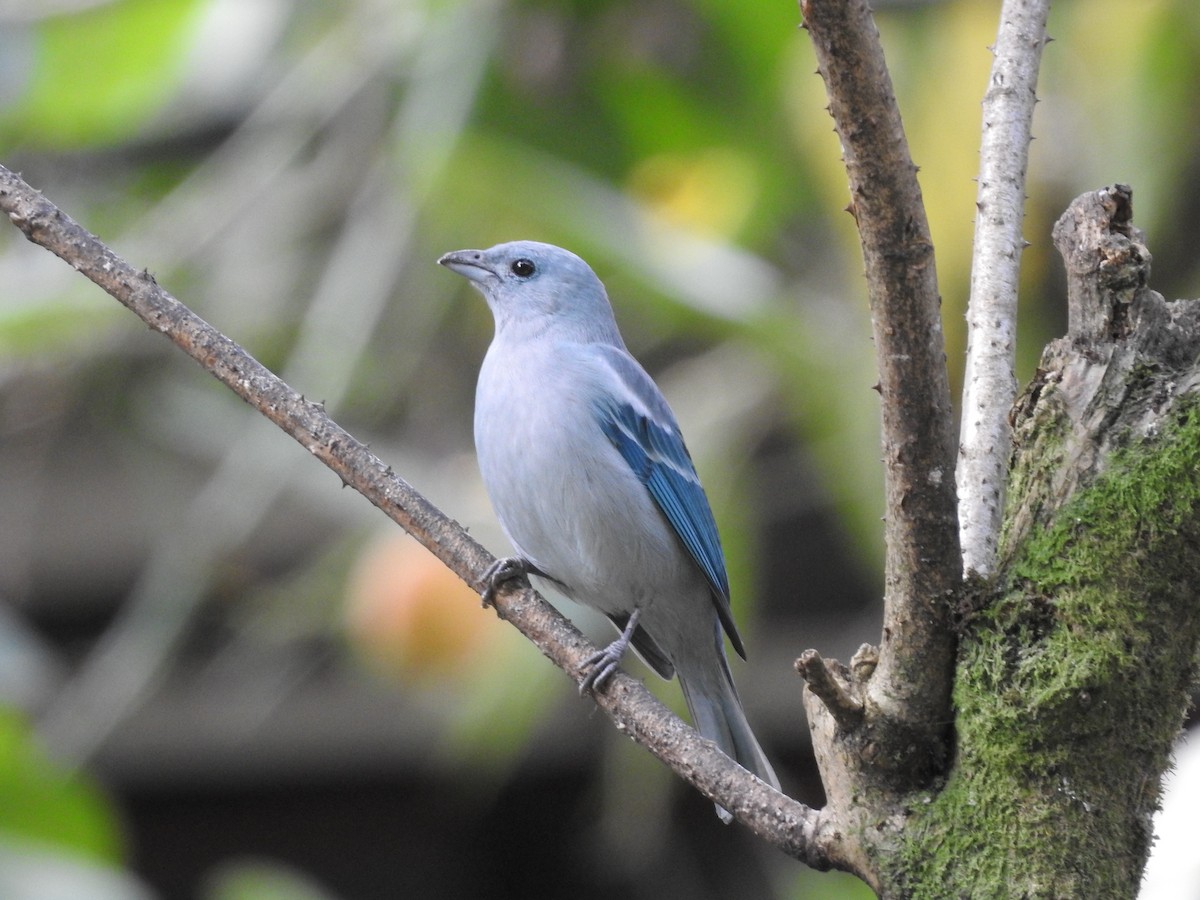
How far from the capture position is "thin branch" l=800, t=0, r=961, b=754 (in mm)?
1302

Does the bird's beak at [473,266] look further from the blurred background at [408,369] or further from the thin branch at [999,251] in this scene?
the thin branch at [999,251]

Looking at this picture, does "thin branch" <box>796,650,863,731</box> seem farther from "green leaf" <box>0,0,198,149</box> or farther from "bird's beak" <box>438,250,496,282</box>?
"green leaf" <box>0,0,198,149</box>

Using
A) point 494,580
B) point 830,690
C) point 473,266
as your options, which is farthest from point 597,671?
point 473,266

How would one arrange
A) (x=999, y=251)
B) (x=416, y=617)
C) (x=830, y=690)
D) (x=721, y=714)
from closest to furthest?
1. (x=830, y=690)
2. (x=999, y=251)
3. (x=721, y=714)
4. (x=416, y=617)

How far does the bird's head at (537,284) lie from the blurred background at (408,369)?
0.32 meters

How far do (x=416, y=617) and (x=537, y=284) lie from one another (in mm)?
986

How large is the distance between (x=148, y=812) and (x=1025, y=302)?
4.22 m

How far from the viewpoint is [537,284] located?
333 centimetres

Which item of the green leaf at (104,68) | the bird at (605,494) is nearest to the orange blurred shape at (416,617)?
the bird at (605,494)

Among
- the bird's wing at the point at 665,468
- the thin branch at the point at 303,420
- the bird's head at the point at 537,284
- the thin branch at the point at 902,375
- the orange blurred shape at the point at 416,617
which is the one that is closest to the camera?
the thin branch at the point at 902,375

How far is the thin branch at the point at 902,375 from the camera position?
1.30 meters

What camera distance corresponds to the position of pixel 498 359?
3.09 m

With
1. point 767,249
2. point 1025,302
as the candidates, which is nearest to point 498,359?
point 1025,302

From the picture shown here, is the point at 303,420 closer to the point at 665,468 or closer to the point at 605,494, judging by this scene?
the point at 605,494
